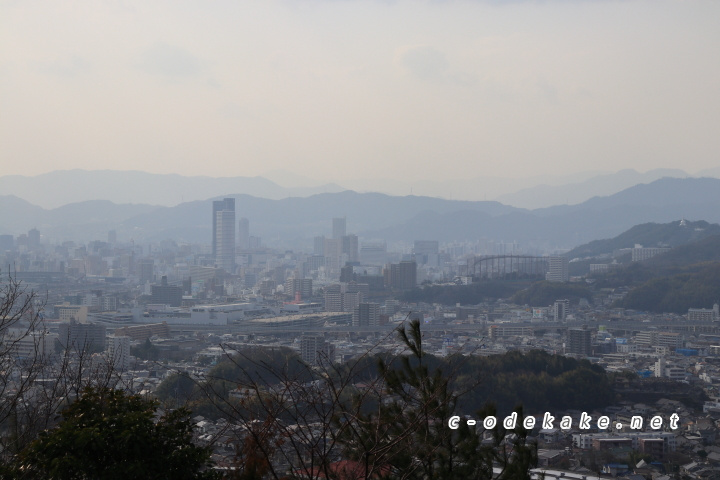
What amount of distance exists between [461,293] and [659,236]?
37.7ft

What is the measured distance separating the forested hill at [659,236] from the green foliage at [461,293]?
7.95m

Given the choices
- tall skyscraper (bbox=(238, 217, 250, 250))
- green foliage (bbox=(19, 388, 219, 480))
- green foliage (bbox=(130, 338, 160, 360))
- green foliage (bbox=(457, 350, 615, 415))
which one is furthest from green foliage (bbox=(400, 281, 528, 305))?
tall skyscraper (bbox=(238, 217, 250, 250))

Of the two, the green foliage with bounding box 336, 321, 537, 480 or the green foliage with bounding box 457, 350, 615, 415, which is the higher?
the green foliage with bounding box 336, 321, 537, 480

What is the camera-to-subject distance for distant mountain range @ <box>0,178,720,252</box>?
46.8 metres

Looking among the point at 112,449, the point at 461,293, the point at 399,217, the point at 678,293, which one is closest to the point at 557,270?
the point at 461,293

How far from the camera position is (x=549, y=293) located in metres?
20.8

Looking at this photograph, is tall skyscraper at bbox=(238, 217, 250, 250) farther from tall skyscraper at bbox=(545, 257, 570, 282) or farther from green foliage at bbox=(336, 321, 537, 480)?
green foliage at bbox=(336, 321, 537, 480)

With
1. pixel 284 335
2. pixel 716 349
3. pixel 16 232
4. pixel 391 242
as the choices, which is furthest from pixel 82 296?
pixel 391 242

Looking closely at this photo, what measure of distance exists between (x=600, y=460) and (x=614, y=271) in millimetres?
18793

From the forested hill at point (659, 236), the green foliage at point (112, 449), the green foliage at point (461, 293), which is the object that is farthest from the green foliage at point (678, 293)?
the green foliage at point (112, 449)

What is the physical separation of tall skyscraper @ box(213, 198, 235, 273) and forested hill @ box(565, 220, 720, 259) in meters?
15.5

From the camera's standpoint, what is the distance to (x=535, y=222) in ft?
173

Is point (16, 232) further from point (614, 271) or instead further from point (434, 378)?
point (434, 378)

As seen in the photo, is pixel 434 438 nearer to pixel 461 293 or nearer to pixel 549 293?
pixel 549 293
